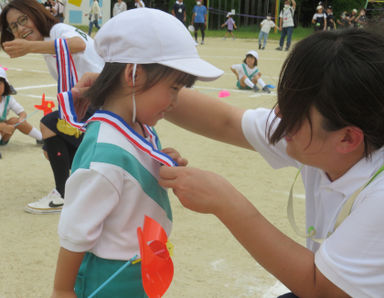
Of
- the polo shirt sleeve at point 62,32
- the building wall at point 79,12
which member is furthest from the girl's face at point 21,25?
the building wall at point 79,12

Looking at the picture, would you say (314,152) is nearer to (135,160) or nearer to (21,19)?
(135,160)

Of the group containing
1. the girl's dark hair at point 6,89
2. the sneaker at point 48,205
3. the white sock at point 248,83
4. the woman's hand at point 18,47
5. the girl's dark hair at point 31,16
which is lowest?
the white sock at point 248,83

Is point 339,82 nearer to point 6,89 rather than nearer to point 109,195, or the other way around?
point 109,195

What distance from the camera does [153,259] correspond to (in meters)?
1.39

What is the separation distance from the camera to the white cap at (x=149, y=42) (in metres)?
1.50

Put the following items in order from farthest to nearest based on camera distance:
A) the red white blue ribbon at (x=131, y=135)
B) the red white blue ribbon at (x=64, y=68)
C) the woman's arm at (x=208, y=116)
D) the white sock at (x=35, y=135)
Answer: the white sock at (x=35, y=135)
the red white blue ribbon at (x=64, y=68)
the woman's arm at (x=208, y=116)
the red white blue ribbon at (x=131, y=135)

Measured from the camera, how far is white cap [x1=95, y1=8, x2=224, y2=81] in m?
1.50

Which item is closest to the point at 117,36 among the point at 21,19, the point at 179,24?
the point at 179,24

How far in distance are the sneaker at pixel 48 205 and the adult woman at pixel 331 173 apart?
1.91 m

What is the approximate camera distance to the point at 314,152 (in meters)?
1.43

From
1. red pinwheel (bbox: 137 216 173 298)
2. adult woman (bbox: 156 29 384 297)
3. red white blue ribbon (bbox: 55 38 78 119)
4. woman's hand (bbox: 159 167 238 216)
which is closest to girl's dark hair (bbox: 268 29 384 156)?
adult woman (bbox: 156 29 384 297)

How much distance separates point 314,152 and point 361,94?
0.72 ft

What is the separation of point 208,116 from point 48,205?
5.44 ft

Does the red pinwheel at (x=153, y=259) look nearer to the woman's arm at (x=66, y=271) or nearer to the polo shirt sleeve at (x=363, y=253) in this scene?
the woman's arm at (x=66, y=271)
